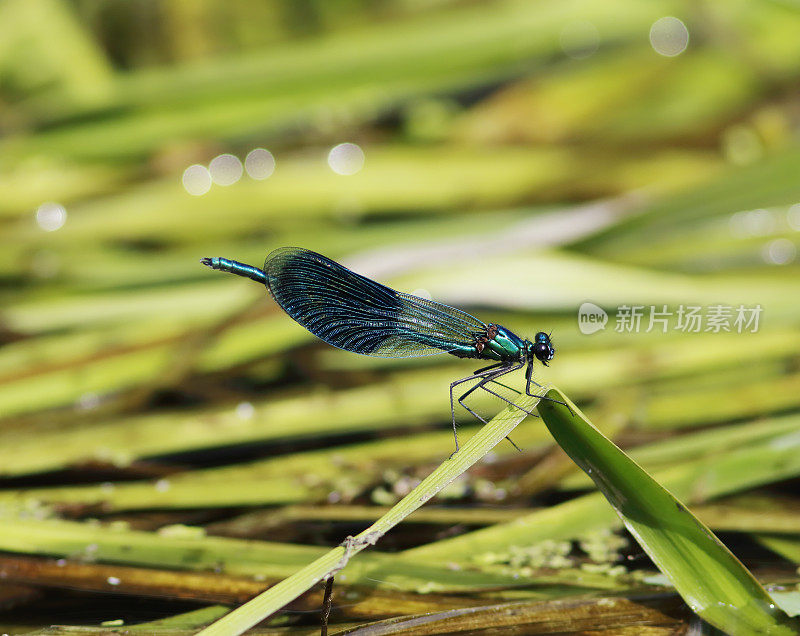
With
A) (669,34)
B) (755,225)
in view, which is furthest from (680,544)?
(669,34)

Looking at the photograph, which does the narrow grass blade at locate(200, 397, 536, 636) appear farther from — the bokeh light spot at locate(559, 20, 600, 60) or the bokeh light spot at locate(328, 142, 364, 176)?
the bokeh light spot at locate(559, 20, 600, 60)

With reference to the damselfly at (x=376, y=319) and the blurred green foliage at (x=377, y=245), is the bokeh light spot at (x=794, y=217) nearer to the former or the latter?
the blurred green foliage at (x=377, y=245)

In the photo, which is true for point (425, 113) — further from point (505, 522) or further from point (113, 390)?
point (505, 522)

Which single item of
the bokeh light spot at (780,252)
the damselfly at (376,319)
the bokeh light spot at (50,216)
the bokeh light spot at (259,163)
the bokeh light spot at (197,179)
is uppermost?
the bokeh light spot at (259,163)

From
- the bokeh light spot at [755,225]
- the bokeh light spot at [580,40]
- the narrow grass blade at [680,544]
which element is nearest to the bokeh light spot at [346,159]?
the bokeh light spot at [580,40]

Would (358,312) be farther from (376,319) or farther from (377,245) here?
(377,245)

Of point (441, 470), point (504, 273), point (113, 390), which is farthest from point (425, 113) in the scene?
point (441, 470)
